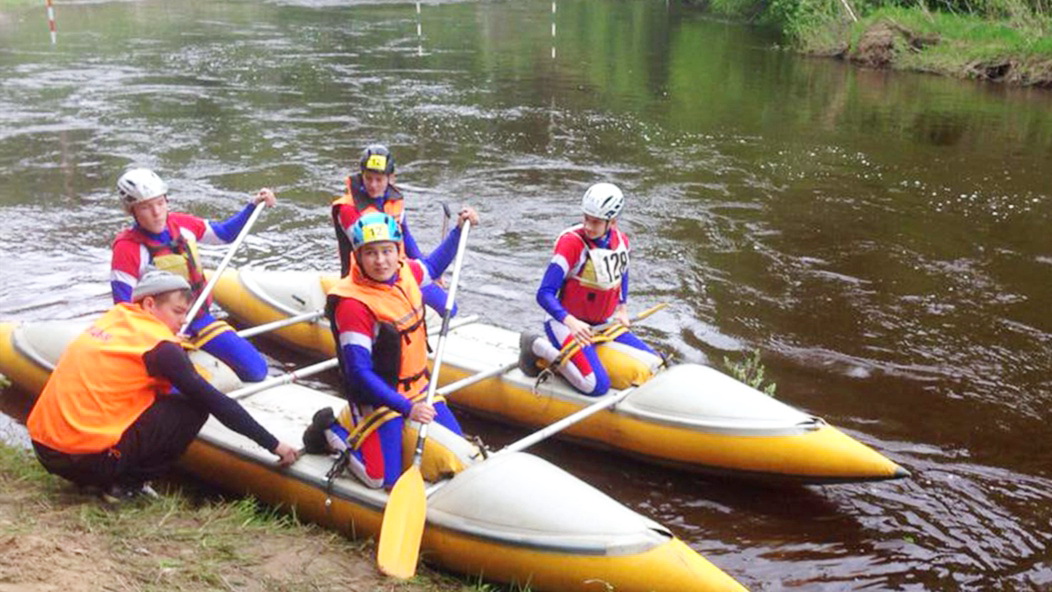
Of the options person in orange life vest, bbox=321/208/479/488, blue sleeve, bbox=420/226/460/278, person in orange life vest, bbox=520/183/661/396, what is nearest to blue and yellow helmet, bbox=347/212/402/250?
person in orange life vest, bbox=321/208/479/488

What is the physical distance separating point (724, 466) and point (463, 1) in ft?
110

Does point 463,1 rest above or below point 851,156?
above

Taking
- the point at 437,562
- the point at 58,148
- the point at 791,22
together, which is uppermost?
the point at 791,22

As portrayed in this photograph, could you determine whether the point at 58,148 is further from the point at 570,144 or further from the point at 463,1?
the point at 463,1

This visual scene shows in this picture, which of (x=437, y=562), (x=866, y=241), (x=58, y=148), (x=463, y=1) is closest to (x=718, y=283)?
(x=866, y=241)

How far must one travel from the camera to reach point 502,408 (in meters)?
5.94

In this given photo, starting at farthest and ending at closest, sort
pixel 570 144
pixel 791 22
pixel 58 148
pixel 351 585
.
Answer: pixel 791 22, pixel 570 144, pixel 58 148, pixel 351 585

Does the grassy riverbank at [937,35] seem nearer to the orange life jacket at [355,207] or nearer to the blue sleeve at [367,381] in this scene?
the orange life jacket at [355,207]

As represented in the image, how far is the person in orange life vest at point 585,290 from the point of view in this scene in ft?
18.1

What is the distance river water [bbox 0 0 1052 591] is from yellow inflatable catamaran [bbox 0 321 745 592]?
827 millimetres

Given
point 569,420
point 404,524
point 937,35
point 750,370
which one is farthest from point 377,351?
point 937,35

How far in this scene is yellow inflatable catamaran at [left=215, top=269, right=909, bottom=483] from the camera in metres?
5.02

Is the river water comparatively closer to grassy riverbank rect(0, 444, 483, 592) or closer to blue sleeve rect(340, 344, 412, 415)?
blue sleeve rect(340, 344, 412, 415)

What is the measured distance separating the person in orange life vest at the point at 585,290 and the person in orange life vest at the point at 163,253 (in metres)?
1.68
